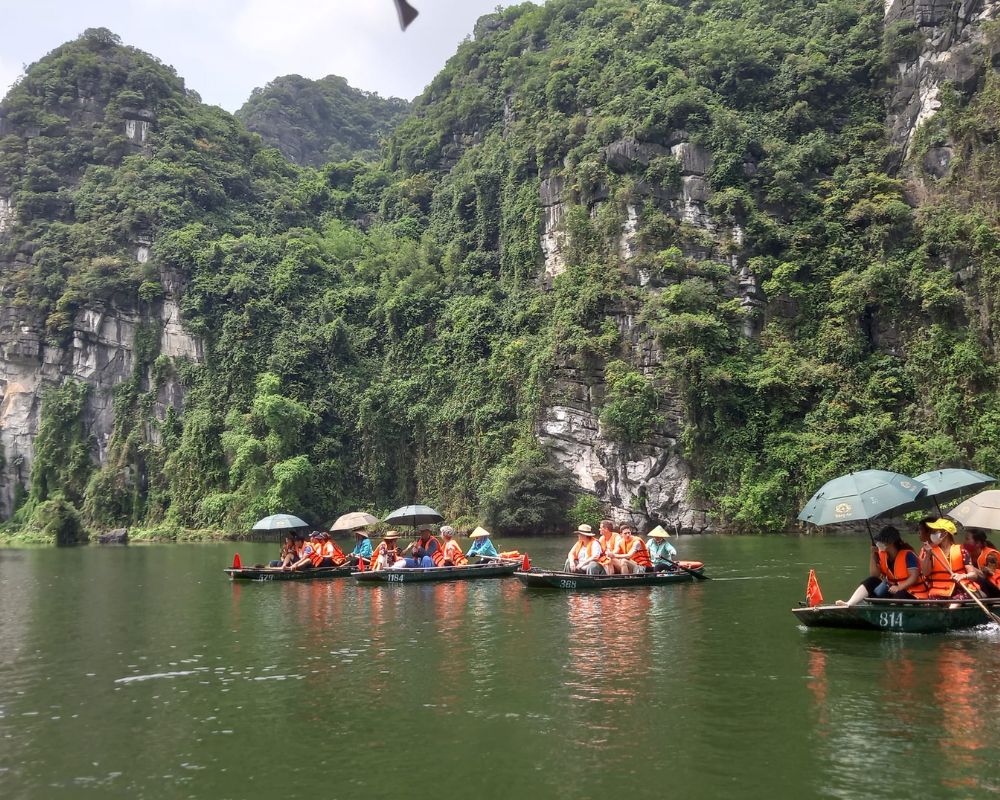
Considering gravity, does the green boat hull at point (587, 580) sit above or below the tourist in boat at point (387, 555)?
below

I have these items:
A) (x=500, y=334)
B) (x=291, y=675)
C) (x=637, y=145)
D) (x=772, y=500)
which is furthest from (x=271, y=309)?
(x=291, y=675)

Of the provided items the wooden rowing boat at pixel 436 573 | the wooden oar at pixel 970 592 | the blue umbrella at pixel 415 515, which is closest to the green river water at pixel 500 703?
the wooden oar at pixel 970 592

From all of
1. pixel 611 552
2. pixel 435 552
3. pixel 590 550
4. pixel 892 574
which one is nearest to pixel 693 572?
pixel 611 552

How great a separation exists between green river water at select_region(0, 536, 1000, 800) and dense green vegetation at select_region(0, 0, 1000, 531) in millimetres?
21376

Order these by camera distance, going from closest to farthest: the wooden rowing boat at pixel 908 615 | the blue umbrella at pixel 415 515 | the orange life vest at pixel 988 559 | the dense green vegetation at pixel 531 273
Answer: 1. the wooden rowing boat at pixel 908 615
2. the orange life vest at pixel 988 559
3. the blue umbrella at pixel 415 515
4. the dense green vegetation at pixel 531 273

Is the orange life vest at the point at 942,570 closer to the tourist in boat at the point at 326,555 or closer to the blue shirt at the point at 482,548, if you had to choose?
the blue shirt at the point at 482,548

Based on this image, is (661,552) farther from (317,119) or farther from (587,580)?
(317,119)

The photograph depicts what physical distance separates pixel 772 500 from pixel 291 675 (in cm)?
2746

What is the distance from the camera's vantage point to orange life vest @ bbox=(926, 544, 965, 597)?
36.8ft

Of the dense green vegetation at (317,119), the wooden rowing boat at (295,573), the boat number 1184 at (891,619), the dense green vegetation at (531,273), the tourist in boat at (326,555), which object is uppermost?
the dense green vegetation at (317,119)

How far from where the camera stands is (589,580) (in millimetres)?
16750

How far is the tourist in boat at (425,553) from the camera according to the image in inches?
782

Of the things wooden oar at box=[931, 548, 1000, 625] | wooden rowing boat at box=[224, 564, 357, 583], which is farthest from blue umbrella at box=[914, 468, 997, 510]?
wooden rowing boat at box=[224, 564, 357, 583]

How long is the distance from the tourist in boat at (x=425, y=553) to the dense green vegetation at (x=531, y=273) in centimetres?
1731
